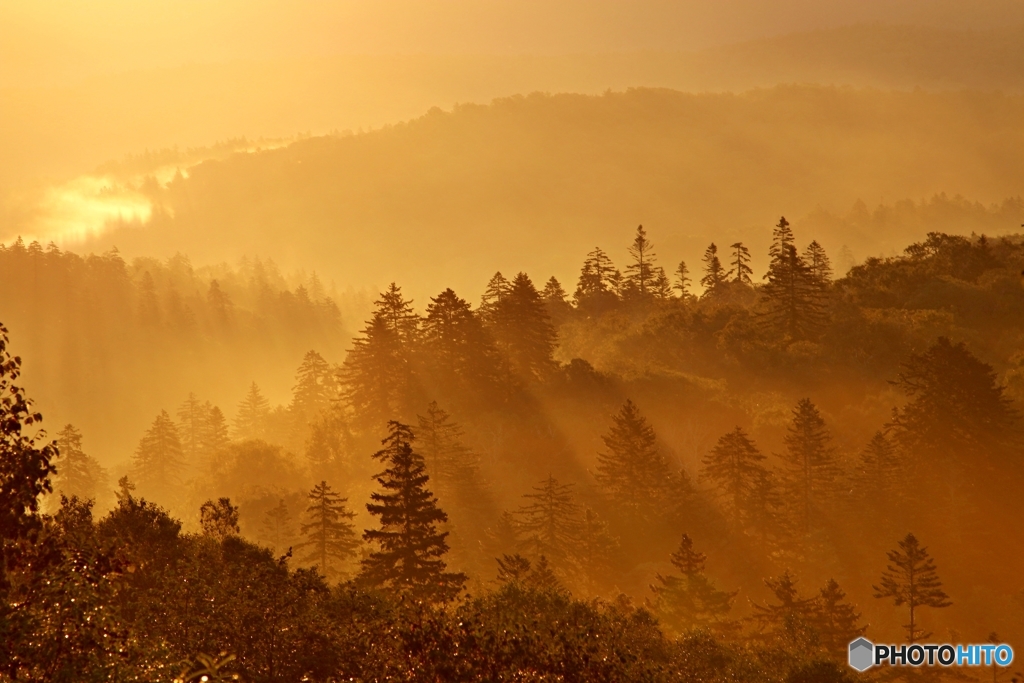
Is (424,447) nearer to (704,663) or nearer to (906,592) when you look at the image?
(906,592)

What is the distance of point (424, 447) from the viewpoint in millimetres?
83062

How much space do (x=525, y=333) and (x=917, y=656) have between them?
5940cm

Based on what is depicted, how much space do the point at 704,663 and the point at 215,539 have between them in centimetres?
2017

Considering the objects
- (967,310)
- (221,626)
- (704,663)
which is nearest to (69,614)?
(221,626)

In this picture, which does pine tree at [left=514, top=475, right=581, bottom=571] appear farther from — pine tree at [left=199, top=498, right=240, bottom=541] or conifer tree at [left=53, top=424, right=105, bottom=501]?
conifer tree at [left=53, top=424, right=105, bottom=501]

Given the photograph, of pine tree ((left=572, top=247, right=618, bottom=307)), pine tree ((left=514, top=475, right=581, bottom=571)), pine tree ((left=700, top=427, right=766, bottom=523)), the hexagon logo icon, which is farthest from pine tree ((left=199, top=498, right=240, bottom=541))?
pine tree ((left=572, top=247, right=618, bottom=307))

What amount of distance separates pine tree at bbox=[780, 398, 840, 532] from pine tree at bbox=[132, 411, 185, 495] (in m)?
81.7

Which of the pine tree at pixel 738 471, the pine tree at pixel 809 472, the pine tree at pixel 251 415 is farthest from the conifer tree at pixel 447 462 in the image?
the pine tree at pixel 251 415

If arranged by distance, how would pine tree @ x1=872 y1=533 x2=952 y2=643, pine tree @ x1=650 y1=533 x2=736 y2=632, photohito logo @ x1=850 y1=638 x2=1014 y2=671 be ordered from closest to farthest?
photohito logo @ x1=850 y1=638 x2=1014 y2=671 < pine tree @ x1=650 y1=533 x2=736 y2=632 < pine tree @ x1=872 y1=533 x2=952 y2=643

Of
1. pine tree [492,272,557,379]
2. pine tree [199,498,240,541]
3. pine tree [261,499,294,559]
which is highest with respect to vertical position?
pine tree [492,272,557,379]

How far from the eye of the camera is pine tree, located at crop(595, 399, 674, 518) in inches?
2931

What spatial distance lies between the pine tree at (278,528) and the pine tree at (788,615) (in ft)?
125

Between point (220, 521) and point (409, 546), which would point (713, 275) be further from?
point (220, 521)

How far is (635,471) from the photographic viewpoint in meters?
75.6
